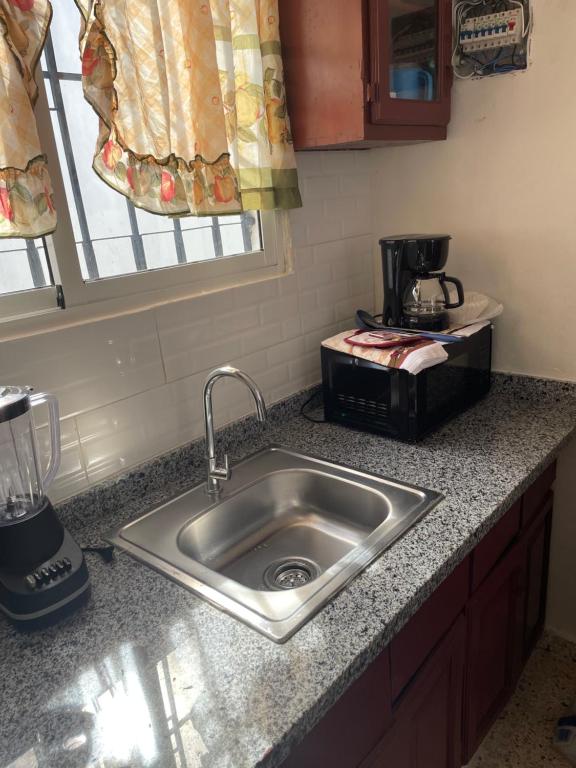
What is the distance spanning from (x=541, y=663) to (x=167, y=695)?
145 centimetres

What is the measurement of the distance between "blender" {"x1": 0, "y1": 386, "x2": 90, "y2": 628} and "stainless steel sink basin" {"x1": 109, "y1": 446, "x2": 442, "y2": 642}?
168mm

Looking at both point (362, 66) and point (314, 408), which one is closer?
point (362, 66)

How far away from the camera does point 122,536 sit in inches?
43.9

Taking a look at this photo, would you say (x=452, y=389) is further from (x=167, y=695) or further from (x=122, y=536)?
(x=167, y=695)

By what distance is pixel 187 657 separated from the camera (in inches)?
31.2

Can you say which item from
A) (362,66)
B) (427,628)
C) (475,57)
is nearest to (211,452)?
(427,628)

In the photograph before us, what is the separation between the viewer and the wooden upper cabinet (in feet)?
4.21

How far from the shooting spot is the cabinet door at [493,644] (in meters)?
1.25

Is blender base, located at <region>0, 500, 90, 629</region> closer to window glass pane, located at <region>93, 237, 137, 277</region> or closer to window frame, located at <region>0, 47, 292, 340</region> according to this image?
window frame, located at <region>0, 47, 292, 340</region>

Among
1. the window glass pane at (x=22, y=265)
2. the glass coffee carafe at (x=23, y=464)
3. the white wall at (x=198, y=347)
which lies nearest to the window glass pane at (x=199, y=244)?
the white wall at (x=198, y=347)

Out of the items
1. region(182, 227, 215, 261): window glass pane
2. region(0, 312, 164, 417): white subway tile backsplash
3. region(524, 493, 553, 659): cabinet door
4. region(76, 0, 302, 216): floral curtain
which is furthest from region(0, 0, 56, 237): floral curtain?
region(524, 493, 553, 659): cabinet door

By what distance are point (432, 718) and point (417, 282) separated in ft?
3.41

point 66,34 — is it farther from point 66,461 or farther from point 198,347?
point 66,461

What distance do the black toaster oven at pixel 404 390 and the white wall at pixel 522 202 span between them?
16cm
